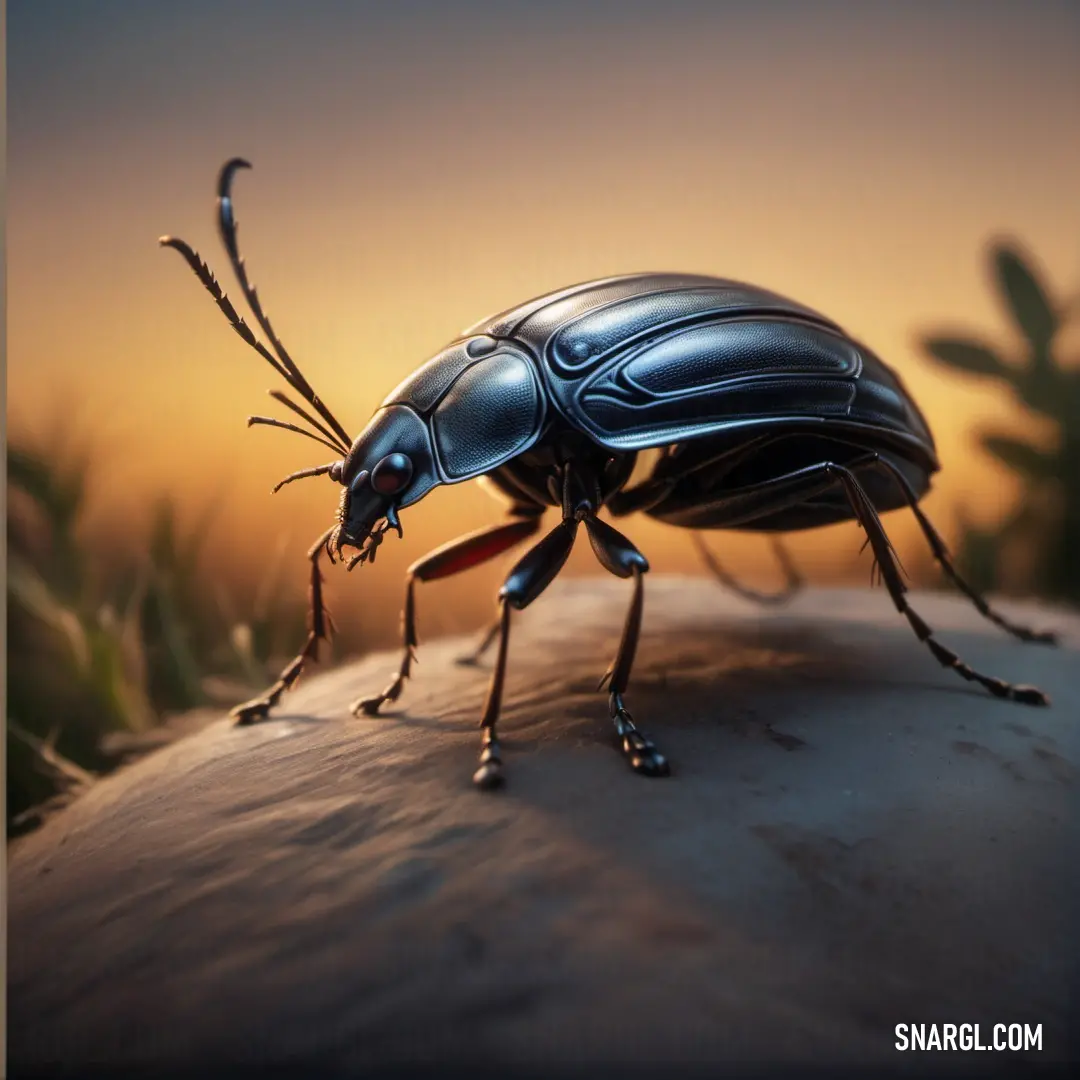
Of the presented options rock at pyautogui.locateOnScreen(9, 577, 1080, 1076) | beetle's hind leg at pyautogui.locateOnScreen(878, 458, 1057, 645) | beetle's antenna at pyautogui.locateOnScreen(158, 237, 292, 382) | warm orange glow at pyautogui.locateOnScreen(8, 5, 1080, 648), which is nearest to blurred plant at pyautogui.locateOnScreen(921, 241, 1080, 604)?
warm orange glow at pyautogui.locateOnScreen(8, 5, 1080, 648)

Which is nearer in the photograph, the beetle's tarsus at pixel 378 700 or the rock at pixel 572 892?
the rock at pixel 572 892

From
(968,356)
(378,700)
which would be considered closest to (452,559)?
(378,700)

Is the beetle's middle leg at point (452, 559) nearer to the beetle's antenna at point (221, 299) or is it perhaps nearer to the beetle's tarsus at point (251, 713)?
the beetle's tarsus at point (251, 713)

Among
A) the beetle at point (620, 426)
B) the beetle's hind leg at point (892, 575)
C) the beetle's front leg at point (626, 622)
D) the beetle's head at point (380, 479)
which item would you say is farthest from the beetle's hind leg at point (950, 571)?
the beetle's head at point (380, 479)

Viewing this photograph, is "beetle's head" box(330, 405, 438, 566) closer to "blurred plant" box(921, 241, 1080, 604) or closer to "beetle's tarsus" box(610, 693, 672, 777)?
"beetle's tarsus" box(610, 693, 672, 777)

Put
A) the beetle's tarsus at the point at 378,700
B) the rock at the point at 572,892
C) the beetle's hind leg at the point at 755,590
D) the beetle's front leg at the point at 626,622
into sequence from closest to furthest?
the rock at the point at 572,892
the beetle's front leg at the point at 626,622
the beetle's tarsus at the point at 378,700
the beetle's hind leg at the point at 755,590

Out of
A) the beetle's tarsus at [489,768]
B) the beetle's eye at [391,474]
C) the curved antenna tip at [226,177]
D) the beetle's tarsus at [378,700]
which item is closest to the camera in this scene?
the beetle's tarsus at [489,768]

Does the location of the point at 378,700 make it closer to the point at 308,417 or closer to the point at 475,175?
the point at 308,417
